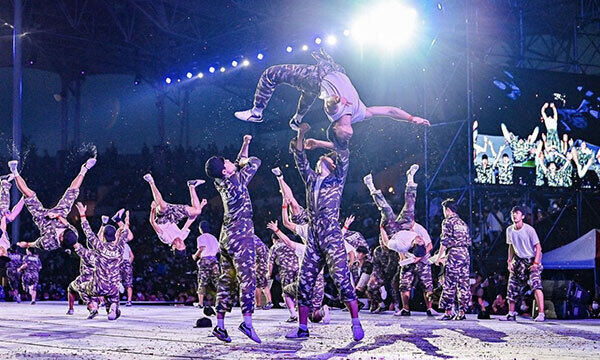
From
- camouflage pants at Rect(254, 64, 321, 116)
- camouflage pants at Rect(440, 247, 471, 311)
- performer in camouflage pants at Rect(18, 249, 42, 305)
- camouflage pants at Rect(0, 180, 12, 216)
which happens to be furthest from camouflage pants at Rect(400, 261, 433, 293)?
performer in camouflage pants at Rect(18, 249, 42, 305)

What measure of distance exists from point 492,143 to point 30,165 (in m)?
19.1

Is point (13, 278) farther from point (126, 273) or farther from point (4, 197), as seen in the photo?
point (4, 197)

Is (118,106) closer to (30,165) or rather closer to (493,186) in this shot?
(30,165)

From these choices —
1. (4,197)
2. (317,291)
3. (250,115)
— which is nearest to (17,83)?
(4,197)

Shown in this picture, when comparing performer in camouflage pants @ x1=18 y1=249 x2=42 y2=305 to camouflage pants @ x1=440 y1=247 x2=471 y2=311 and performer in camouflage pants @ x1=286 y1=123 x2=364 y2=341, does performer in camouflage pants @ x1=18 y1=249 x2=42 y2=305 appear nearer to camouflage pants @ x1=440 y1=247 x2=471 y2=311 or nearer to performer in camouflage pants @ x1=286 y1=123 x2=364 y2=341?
camouflage pants @ x1=440 y1=247 x2=471 y2=311

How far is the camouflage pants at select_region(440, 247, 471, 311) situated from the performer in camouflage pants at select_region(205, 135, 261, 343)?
4.66 meters

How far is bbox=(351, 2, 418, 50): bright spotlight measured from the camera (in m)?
17.2

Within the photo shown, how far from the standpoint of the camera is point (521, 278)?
39.5ft

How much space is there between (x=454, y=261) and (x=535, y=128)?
7.17m

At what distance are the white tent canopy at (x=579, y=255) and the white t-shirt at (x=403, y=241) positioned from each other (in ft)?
14.9

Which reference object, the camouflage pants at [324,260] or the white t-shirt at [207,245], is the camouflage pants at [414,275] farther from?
the camouflage pants at [324,260]

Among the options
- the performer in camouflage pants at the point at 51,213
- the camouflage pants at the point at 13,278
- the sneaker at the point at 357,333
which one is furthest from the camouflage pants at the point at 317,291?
the camouflage pants at the point at 13,278

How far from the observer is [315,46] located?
2138 cm

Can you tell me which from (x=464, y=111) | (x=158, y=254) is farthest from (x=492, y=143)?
(x=158, y=254)
